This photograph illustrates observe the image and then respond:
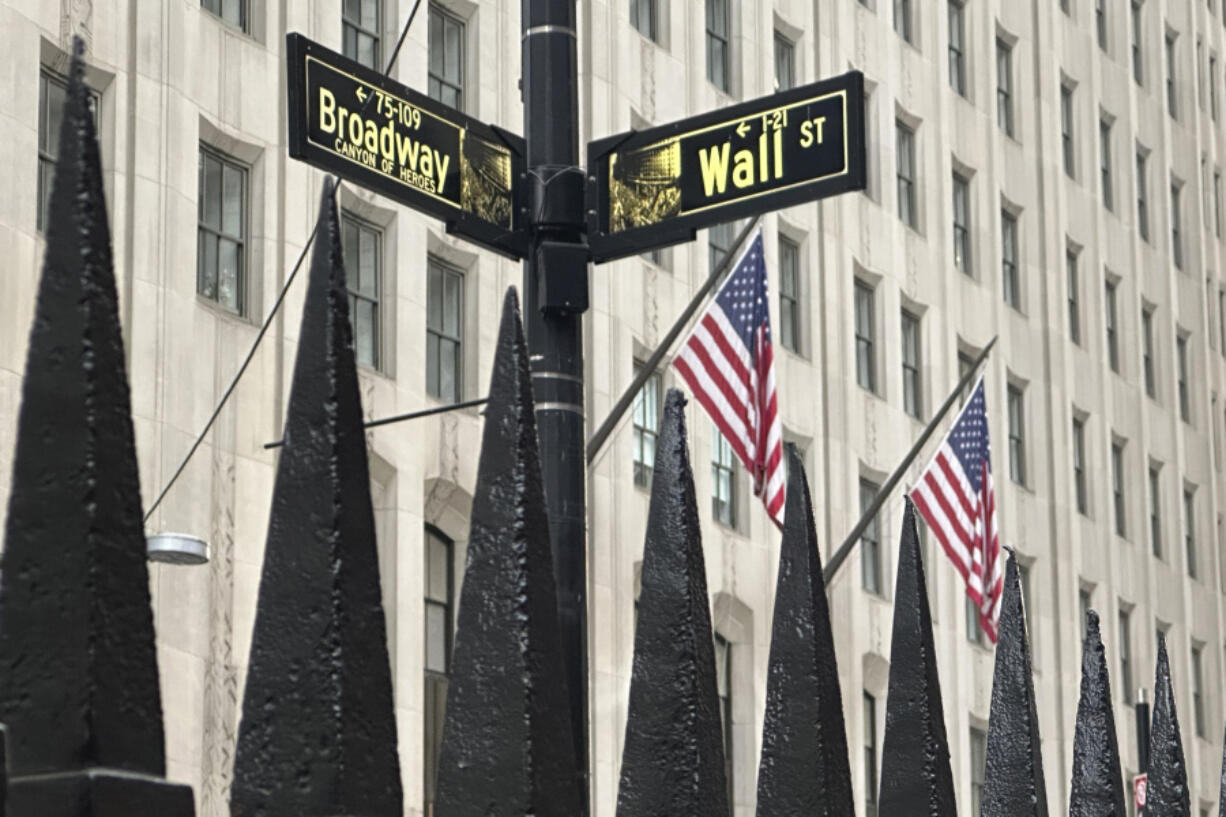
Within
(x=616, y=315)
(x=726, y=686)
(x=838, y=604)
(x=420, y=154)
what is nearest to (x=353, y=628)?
(x=420, y=154)

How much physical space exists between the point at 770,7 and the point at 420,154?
3502cm

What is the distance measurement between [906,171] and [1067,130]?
1055 cm

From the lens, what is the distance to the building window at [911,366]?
4688 cm

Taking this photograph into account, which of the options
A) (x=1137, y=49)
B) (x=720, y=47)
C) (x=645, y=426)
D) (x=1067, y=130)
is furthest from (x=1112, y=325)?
(x=645, y=426)

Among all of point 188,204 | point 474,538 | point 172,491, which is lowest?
point 474,538

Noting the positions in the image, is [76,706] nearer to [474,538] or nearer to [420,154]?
[474,538]

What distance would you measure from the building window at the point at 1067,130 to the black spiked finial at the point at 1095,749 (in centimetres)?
4826

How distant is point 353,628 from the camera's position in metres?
5.03

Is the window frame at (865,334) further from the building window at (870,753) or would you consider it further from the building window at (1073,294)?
the building window at (1073,294)

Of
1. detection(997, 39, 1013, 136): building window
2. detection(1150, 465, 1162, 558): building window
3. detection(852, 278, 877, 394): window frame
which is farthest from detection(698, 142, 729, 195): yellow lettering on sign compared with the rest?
Result: detection(1150, 465, 1162, 558): building window

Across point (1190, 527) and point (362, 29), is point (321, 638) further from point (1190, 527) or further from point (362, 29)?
point (1190, 527)

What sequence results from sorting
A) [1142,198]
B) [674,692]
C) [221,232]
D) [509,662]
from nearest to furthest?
[509,662]
[674,692]
[221,232]
[1142,198]

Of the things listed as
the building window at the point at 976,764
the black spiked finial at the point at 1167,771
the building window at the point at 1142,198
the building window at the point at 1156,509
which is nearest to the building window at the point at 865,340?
the building window at the point at 976,764

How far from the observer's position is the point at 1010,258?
5291cm
